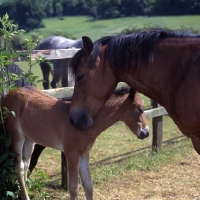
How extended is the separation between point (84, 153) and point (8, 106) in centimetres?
83

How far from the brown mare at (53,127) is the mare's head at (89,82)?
47 cm

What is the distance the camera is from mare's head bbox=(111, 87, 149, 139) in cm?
362

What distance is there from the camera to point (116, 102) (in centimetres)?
361

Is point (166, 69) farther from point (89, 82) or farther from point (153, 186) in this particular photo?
point (153, 186)

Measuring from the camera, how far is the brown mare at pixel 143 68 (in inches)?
105

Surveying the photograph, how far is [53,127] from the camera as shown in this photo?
132 inches

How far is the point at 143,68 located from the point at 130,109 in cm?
99

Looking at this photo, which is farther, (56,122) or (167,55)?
(56,122)

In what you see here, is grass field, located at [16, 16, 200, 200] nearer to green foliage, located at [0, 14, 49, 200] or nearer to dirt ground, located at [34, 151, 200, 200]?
dirt ground, located at [34, 151, 200, 200]

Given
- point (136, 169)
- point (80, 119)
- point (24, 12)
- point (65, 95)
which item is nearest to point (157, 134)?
point (136, 169)

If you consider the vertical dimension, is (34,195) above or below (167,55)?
below

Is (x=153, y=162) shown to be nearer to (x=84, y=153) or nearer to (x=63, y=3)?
(x=84, y=153)

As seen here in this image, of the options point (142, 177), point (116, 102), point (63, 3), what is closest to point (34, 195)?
point (116, 102)

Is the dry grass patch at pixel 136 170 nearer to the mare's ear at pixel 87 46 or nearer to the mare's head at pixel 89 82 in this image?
the mare's head at pixel 89 82
